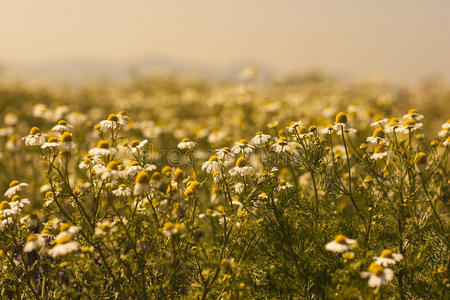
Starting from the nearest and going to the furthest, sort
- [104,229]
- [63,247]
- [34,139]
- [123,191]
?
[63,247] < [104,229] < [123,191] < [34,139]

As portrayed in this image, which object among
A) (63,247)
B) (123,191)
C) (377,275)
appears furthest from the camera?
(123,191)

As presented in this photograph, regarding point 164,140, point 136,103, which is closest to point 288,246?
point 164,140

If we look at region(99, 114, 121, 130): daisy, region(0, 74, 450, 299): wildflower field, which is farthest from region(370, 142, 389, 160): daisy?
region(99, 114, 121, 130): daisy

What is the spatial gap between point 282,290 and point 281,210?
2.29 feet

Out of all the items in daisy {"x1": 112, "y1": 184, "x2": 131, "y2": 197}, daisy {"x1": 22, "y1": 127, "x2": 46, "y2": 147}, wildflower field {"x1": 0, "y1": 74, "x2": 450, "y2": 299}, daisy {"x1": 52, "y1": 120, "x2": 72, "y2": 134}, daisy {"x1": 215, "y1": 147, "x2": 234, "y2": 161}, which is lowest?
wildflower field {"x1": 0, "y1": 74, "x2": 450, "y2": 299}

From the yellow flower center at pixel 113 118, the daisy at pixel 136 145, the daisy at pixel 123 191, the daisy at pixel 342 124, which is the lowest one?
the daisy at pixel 123 191

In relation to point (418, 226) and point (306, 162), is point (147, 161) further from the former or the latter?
point (418, 226)

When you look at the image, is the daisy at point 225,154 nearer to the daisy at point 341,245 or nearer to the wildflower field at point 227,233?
the wildflower field at point 227,233

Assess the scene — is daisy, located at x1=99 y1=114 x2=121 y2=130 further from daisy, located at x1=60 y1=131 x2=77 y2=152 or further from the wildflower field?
daisy, located at x1=60 y1=131 x2=77 y2=152

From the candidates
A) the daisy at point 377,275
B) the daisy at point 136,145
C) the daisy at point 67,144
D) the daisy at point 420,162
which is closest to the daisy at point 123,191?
the daisy at point 136,145

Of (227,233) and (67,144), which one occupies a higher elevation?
(67,144)

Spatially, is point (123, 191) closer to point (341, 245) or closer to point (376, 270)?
point (341, 245)

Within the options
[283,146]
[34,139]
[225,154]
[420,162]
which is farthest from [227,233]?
[34,139]

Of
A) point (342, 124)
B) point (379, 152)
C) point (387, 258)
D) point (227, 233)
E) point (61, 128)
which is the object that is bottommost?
point (227, 233)
